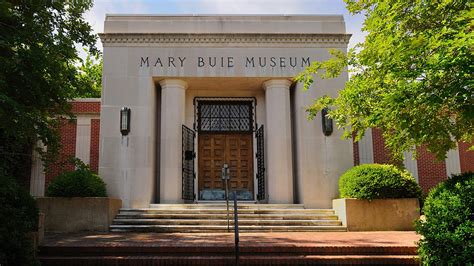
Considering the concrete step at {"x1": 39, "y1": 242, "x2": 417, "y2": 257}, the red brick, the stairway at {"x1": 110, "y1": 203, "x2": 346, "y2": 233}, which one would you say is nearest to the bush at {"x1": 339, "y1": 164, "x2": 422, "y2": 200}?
the stairway at {"x1": 110, "y1": 203, "x2": 346, "y2": 233}

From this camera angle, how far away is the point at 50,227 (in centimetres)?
1051

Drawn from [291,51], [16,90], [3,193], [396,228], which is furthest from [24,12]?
[396,228]

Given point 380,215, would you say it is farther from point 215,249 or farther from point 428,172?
point 428,172

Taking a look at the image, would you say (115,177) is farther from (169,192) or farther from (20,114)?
(20,114)

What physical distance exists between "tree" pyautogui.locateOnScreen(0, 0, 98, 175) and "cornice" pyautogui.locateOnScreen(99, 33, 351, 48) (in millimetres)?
2887

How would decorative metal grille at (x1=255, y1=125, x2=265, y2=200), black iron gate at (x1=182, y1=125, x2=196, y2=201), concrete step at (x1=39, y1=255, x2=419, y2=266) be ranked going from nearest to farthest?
concrete step at (x1=39, y1=255, x2=419, y2=266)
black iron gate at (x1=182, y1=125, x2=196, y2=201)
decorative metal grille at (x1=255, y1=125, x2=265, y2=200)

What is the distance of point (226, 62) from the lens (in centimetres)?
1306

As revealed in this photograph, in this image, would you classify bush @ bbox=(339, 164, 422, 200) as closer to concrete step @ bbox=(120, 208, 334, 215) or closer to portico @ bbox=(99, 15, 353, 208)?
concrete step @ bbox=(120, 208, 334, 215)

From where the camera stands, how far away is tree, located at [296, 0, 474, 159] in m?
6.03

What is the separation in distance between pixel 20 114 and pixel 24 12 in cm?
291

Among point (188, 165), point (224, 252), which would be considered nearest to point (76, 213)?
point (188, 165)

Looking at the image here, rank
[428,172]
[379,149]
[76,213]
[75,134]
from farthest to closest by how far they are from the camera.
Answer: [75,134], [428,172], [379,149], [76,213]

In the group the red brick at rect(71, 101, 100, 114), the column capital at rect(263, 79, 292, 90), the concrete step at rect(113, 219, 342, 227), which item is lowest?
the concrete step at rect(113, 219, 342, 227)

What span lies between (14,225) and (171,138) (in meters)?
6.69
